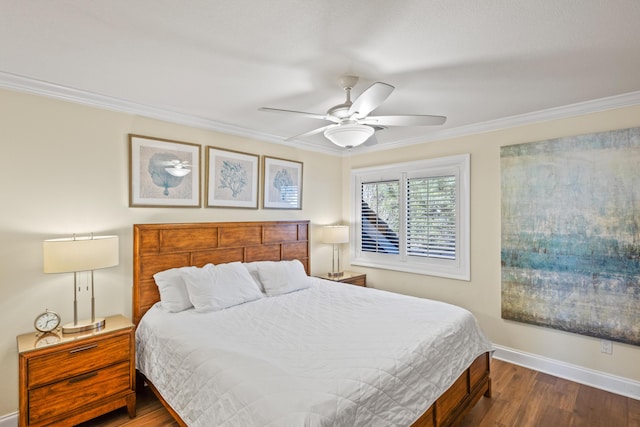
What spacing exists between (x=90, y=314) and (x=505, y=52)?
366 centimetres

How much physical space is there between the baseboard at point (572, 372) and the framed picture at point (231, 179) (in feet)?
10.7

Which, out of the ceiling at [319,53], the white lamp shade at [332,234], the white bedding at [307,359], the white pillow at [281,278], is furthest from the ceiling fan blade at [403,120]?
the white lamp shade at [332,234]

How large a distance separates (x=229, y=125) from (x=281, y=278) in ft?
5.83

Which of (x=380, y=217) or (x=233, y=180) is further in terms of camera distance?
(x=380, y=217)

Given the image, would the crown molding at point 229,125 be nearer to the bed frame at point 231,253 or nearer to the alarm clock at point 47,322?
the bed frame at point 231,253

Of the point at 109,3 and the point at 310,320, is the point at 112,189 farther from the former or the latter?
the point at 310,320

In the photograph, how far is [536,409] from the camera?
253 cm

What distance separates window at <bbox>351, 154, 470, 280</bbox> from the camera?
12.1 ft

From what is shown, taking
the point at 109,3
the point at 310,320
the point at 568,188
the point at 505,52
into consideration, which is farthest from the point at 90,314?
the point at 568,188

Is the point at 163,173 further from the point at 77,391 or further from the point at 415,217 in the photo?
the point at 415,217

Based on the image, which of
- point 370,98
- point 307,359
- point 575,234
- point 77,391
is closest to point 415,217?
point 575,234

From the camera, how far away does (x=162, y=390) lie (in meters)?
2.17

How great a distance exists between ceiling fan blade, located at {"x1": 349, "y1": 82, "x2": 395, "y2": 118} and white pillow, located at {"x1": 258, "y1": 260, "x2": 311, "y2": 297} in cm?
Result: 187

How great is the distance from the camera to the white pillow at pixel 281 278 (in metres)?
3.22
